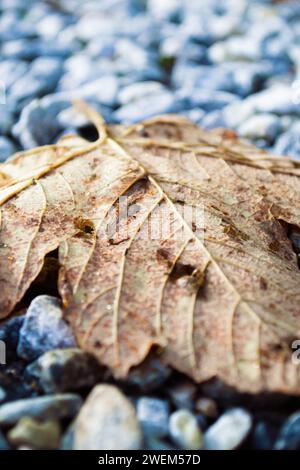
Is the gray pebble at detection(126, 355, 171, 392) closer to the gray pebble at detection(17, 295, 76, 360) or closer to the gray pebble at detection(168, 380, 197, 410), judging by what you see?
the gray pebble at detection(168, 380, 197, 410)

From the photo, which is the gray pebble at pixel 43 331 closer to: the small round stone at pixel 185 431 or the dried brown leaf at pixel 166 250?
the dried brown leaf at pixel 166 250

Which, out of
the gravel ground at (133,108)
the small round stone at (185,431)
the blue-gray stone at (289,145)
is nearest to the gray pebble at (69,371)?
the gravel ground at (133,108)

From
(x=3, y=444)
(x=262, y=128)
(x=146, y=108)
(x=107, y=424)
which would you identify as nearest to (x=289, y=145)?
(x=262, y=128)

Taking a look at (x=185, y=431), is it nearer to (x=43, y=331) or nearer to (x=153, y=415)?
(x=153, y=415)

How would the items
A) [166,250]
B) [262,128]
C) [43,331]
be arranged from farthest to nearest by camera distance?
[262,128]
[166,250]
[43,331]

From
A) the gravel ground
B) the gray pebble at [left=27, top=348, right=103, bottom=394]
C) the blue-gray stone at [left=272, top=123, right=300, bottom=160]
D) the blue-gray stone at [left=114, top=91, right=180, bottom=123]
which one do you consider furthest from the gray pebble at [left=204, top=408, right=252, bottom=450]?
the blue-gray stone at [left=114, top=91, right=180, bottom=123]
